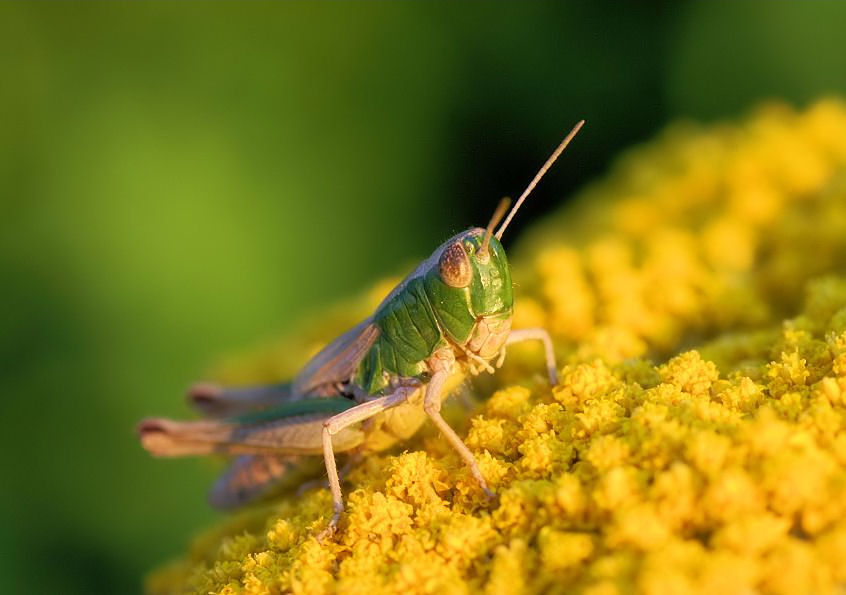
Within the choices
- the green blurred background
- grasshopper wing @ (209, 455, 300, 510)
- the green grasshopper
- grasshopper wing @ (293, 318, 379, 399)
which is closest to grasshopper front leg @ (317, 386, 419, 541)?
the green grasshopper

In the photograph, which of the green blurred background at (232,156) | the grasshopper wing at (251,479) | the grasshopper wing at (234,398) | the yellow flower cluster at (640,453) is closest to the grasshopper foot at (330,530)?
the yellow flower cluster at (640,453)

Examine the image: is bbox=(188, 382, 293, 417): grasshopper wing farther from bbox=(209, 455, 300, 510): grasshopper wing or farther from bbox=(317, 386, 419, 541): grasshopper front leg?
bbox=(317, 386, 419, 541): grasshopper front leg

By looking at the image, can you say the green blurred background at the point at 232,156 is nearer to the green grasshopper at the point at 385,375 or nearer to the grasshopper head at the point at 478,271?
the green grasshopper at the point at 385,375

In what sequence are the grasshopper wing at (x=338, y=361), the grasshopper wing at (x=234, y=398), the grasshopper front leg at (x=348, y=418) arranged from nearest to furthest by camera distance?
the grasshopper front leg at (x=348, y=418) → the grasshopper wing at (x=338, y=361) → the grasshopper wing at (x=234, y=398)

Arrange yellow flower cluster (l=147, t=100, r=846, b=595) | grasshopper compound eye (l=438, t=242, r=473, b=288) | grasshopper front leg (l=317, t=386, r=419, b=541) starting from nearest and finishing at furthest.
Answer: yellow flower cluster (l=147, t=100, r=846, b=595) → grasshopper front leg (l=317, t=386, r=419, b=541) → grasshopper compound eye (l=438, t=242, r=473, b=288)

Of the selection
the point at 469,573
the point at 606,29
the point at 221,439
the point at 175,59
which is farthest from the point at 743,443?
the point at 175,59
